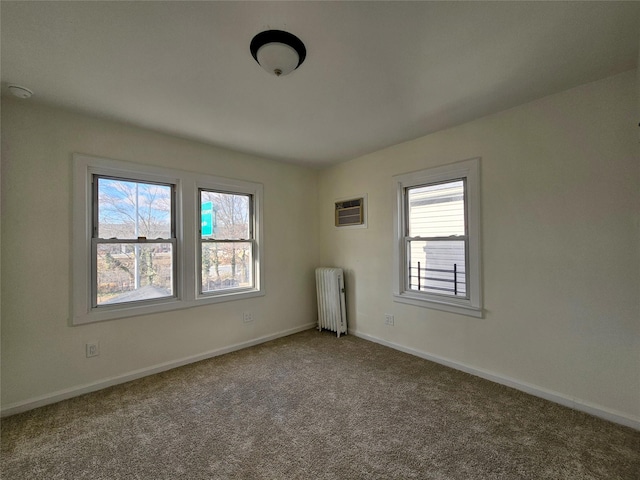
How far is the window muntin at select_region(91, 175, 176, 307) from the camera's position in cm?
255

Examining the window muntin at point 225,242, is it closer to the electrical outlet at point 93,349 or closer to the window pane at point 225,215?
the window pane at point 225,215

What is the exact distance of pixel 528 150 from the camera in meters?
2.31

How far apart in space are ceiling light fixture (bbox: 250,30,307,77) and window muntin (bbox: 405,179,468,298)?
202 centimetres

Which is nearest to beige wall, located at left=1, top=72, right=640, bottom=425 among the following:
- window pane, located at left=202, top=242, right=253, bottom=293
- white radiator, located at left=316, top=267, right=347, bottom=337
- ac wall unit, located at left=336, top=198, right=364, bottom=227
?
window pane, located at left=202, top=242, right=253, bottom=293

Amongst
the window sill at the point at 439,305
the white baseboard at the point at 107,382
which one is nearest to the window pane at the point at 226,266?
the white baseboard at the point at 107,382

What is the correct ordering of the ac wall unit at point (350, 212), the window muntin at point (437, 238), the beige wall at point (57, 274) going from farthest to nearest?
the ac wall unit at point (350, 212), the window muntin at point (437, 238), the beige wall at point (57, 274)

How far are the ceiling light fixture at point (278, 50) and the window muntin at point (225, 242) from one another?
197cm

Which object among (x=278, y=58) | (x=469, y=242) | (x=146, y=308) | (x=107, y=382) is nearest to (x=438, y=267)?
(x=469, y=242)

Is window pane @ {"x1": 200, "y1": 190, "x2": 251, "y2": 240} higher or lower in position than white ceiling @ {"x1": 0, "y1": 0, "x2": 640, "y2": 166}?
lower

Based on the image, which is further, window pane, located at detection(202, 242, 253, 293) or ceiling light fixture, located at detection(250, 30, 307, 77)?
window pane, located at detection(202, 242, 253, 293)

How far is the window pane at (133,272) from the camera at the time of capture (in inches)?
101

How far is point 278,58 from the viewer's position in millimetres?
1577

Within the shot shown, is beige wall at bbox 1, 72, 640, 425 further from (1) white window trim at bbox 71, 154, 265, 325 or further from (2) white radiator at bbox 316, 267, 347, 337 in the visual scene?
(2) white radiator at bbox 316, 267, 347, 337

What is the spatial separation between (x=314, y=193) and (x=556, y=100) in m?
2.89
